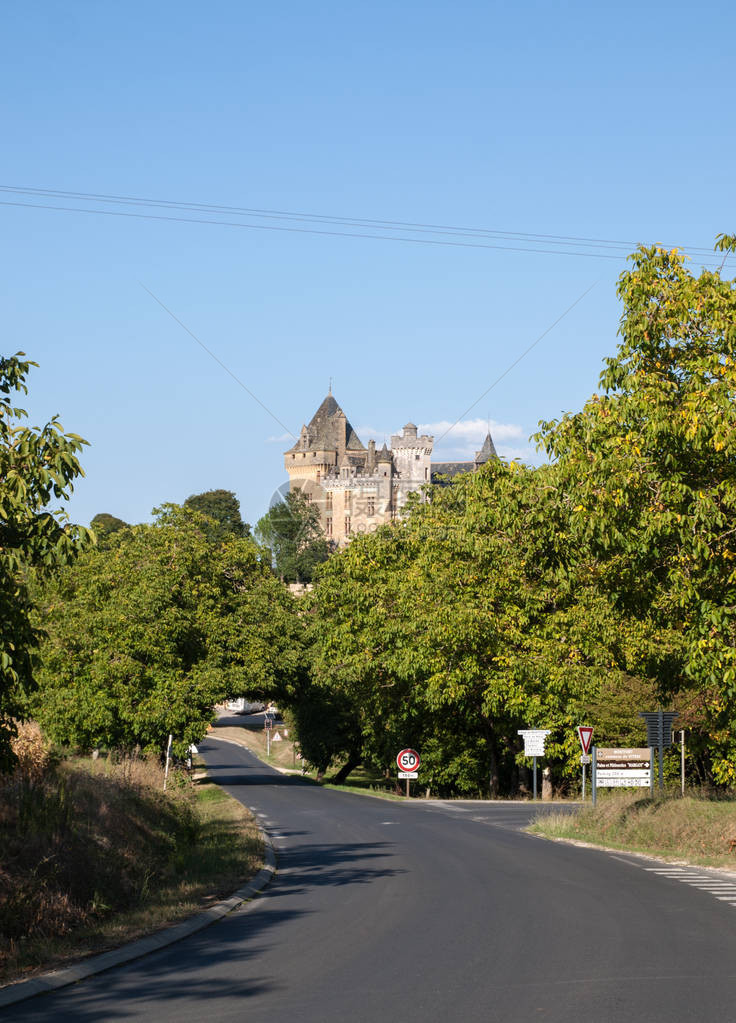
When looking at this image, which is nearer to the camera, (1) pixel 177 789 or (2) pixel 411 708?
(1) pixel 177 789

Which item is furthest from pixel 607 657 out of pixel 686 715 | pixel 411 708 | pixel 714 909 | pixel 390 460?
pixel 390 460

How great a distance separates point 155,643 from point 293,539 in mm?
129690

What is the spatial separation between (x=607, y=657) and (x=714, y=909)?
2613 centimetres

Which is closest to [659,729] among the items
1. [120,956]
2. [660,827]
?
[660,827]

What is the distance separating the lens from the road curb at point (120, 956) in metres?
8.96

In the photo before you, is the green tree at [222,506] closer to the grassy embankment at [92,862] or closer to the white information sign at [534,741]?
the white information sign at [534,741]

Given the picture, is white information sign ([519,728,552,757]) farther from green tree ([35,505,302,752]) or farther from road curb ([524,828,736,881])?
green tree ([35,505,302,752])

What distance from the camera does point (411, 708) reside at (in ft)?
161

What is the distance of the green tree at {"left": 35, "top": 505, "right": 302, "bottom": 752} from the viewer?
43.9m

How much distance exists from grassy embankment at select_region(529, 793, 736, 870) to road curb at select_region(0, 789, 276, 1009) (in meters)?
9.58

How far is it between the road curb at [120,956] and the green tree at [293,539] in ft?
463

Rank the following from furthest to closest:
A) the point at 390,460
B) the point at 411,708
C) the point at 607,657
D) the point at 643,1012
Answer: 1. the point at 390,460
2. the point at 411,708
3. the point at 607,657
4. the point at 643,1012

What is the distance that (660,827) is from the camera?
22.8m

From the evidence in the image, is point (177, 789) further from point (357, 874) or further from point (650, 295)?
point (650, 295)
